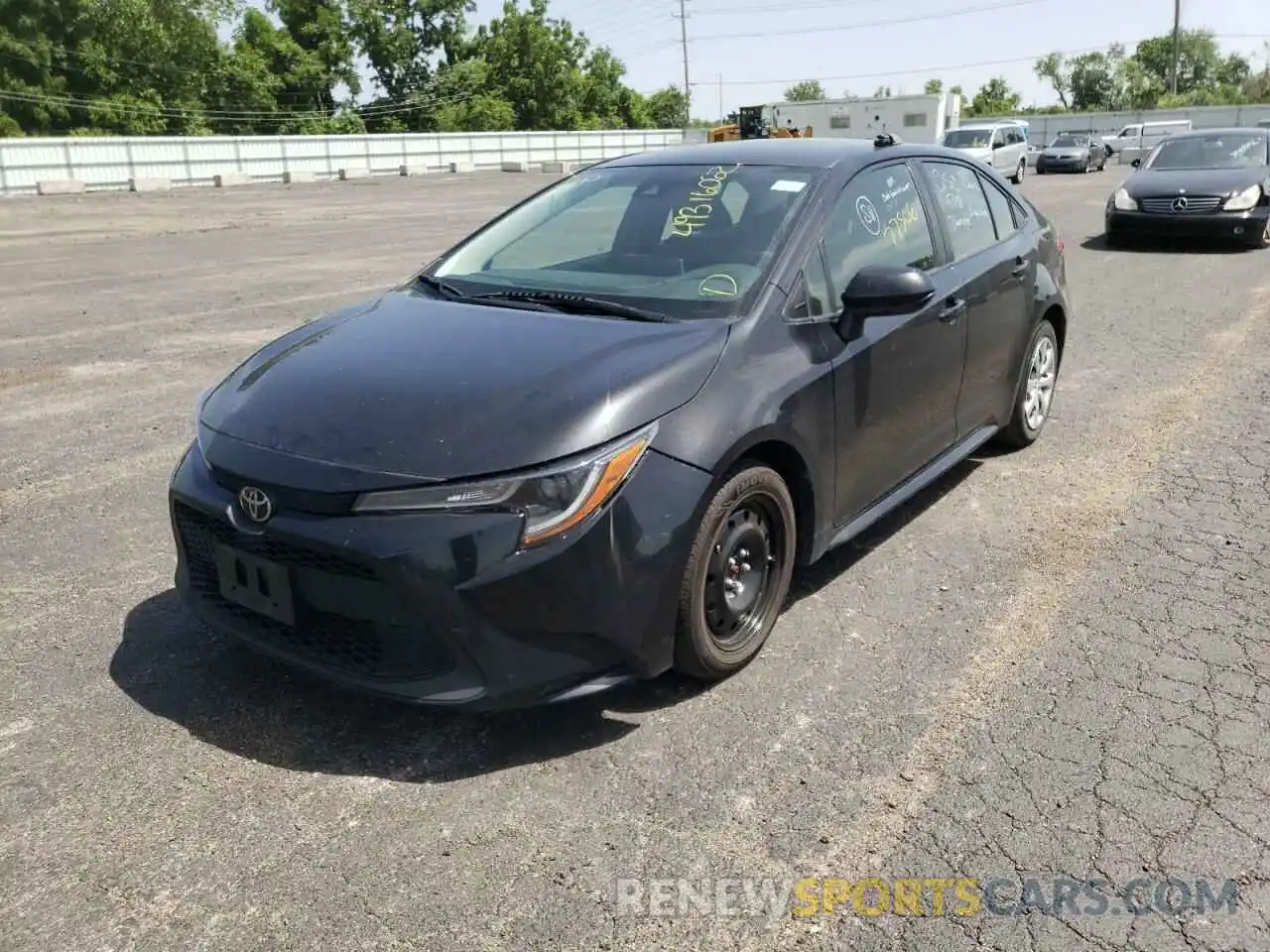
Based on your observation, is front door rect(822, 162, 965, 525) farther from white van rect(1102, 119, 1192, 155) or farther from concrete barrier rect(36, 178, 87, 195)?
white van rect(1102, 119, 1192, 155)

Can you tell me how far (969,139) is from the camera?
1171 inches

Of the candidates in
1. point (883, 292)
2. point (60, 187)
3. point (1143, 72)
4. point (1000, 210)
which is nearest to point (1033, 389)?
point (1000, 210)

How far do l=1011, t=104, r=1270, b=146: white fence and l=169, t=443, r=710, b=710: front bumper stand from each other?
59.8 metres

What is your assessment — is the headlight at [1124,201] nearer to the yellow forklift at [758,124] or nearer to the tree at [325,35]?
the yellow forklift at [758,124]

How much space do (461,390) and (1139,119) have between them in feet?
222

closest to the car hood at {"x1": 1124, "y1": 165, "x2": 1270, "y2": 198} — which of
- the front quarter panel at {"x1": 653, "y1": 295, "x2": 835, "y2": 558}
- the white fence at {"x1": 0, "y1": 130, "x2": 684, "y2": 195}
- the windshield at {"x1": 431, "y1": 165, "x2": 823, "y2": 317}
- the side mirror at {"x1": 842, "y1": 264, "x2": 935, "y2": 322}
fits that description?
the windshield at {"x1": 431, "y1": 165, "x2": 823, "y2": 317}

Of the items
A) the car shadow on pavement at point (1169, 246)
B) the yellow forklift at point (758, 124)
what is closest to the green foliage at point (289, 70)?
the yellow forklift at point (758, 124)

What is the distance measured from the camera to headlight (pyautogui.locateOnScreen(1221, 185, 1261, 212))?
1271cm

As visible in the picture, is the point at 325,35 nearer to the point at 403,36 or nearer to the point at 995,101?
the point at 403,36

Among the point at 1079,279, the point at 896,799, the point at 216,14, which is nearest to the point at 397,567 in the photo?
the point at 896,799

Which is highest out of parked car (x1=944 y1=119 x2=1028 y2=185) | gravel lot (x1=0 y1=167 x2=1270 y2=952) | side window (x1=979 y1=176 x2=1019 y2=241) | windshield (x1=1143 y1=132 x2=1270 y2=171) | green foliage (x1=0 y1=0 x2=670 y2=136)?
green foliage (x1=0 y1=0 x2=670 y2=136)

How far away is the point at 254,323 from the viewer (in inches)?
375

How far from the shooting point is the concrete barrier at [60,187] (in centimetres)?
3250

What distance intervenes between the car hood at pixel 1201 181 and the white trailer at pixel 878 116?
19.7 m
